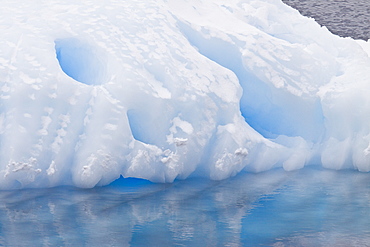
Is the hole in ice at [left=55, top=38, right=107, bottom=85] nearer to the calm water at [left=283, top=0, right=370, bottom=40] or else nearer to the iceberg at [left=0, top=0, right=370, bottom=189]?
the iceberg at [left=0, top=0, right=370, bottom=189]

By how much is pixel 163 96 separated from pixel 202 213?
120 cm

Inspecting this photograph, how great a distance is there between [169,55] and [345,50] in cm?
217

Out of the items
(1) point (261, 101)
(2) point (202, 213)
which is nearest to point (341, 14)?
(1) point (261, 101)

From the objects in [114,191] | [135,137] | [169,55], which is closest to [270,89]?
[169,55]

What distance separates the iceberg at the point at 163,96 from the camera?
5.37 m

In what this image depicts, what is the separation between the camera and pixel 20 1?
6.23 m

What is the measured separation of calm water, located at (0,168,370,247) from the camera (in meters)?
4.25

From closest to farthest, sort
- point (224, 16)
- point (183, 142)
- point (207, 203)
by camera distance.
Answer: point (207, 203), point (183, 142), point (224, 16)

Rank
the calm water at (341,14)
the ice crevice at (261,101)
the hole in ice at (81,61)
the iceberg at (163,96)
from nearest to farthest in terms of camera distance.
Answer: the iceberg at (163,96)
the hole in ice at (81,61)
the ice crevice at (261,101)
the calm water at (341,14)

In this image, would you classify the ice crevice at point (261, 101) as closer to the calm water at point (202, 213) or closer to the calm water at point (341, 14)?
the calm water at point (202, 213)

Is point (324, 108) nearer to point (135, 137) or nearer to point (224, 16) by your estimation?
point (224, 16)

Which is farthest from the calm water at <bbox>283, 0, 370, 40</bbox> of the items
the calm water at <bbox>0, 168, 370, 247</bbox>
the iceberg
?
the calm water at <bbox>0, 168, 370, 247</bbox>

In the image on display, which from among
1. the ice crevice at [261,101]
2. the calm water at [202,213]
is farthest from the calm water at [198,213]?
the ice crevice at [261,101]

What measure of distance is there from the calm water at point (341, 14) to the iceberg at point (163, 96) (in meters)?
10.5
